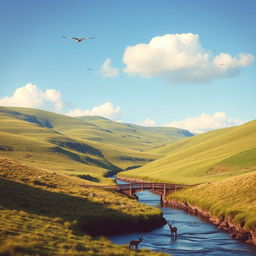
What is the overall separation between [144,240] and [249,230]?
17.6m

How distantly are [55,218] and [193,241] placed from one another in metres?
21.4

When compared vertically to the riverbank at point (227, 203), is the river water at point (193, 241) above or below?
below

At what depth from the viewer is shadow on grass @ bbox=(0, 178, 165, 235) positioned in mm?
49781

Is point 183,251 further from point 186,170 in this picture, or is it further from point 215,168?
point 186,170

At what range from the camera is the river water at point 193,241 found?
45.4 metres

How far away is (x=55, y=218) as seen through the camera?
46.6 m

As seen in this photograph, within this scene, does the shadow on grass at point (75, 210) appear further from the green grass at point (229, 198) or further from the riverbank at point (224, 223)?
the green grass at point (229, 198)

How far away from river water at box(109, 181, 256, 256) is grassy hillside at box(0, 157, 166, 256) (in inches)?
147

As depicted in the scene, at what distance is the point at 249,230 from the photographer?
5394cm

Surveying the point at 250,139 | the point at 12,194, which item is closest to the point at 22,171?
the point at 12,194

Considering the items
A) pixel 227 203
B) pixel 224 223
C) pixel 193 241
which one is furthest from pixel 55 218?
pixel 227 203

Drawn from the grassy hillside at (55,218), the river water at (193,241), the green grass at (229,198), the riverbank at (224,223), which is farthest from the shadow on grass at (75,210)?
the green grass at (229,198)

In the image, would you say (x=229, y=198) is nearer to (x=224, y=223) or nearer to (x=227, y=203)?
(x=227, y=203)

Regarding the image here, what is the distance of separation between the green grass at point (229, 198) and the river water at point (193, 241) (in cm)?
441
